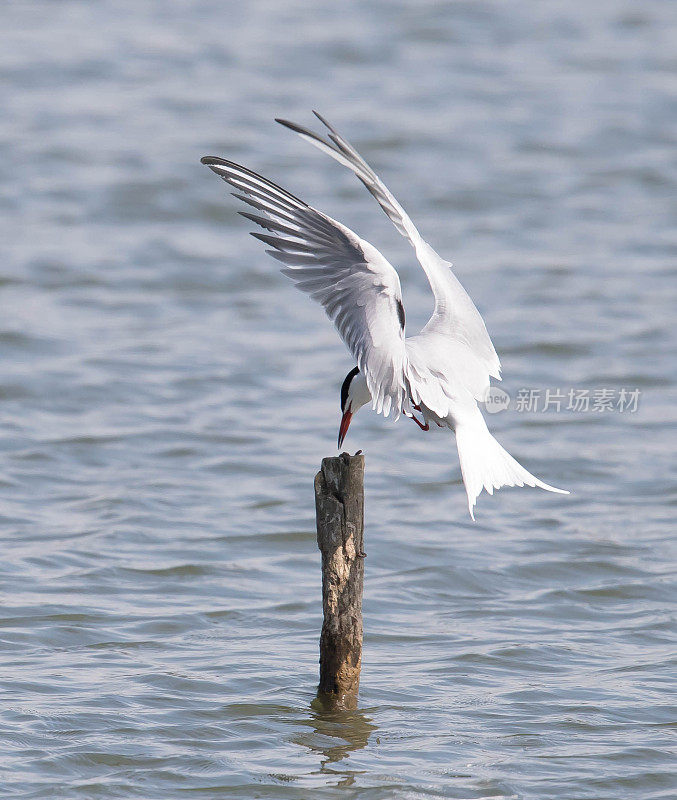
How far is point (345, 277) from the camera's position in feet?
16.9

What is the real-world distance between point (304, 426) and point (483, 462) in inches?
178

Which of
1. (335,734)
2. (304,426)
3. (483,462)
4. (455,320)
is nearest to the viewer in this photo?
(483,462)

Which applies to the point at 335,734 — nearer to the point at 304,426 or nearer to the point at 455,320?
the point at 455,320

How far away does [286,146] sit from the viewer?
17.2m

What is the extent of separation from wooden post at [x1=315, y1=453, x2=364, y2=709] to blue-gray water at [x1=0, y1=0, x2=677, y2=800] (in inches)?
6.6

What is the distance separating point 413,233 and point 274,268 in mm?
8249

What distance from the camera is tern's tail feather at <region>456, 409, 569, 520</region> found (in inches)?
199

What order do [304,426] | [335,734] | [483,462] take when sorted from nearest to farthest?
1. [483,462]
2. [335,734]
3. [304,426]

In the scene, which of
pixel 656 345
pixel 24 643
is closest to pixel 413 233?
pixel 24 643

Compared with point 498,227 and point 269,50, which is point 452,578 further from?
point 269,50

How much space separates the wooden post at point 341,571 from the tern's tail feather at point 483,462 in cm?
42

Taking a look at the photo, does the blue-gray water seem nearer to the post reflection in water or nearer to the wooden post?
the post reflection in water

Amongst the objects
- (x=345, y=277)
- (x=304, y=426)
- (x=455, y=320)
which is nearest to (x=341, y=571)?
(x=345, y=277)

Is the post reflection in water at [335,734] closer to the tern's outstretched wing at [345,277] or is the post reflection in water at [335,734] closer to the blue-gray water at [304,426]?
the blue-gray water at [304,426]
